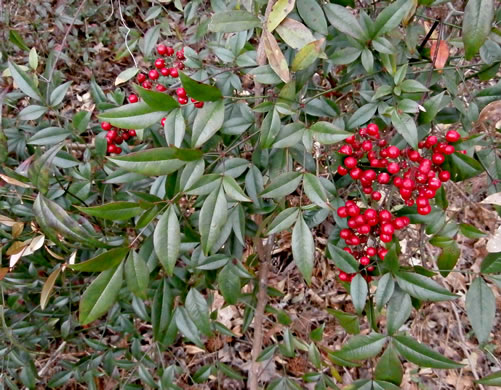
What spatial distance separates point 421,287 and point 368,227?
15cm

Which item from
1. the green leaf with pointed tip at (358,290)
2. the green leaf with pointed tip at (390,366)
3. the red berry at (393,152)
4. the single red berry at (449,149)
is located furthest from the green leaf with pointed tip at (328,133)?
the green leaf with pointed tip at (390,366)

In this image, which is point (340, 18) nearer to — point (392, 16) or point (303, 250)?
point (392, 16)

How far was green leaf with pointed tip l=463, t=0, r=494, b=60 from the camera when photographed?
66cm

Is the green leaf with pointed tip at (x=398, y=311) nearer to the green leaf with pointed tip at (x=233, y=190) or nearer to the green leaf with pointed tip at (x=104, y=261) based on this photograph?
the green leaf with pointed tip at (x=233, y=190)

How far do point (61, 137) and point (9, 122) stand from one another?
1.09ft

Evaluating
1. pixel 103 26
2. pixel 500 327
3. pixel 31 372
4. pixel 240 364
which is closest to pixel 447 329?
pixel 500 327

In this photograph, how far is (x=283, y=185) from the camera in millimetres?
854

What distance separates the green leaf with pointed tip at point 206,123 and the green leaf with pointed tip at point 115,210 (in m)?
0.16

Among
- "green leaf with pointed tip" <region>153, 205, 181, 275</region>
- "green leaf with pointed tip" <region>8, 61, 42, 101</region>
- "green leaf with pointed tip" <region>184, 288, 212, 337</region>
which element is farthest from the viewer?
"green leaf with pointed tip" <region>8, 61, 42, 101</region>

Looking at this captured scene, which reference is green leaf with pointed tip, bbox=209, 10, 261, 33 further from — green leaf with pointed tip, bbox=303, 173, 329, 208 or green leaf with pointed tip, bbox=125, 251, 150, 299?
green leaf with pointed tip, bbox=125, 251, 150, 299

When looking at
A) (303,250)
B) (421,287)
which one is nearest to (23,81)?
(303,250)

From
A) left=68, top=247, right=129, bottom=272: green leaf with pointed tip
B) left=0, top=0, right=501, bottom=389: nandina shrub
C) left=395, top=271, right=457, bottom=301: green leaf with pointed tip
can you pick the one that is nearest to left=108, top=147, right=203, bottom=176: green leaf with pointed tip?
left=0, top=0, right=501, bottom=389: nandina shrub

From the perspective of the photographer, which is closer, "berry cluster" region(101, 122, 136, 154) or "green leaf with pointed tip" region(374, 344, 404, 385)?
"green leaf with pointed tip" region(374, 344, 404, 385)

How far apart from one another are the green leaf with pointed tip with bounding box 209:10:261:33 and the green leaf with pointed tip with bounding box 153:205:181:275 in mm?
345
